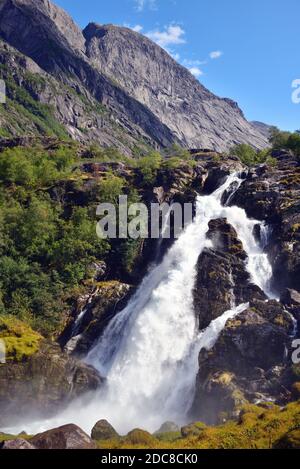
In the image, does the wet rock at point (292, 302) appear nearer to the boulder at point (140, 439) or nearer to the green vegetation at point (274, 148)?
the boulder at point (140, 439)

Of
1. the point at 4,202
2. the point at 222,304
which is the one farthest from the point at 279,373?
the point at 4,202

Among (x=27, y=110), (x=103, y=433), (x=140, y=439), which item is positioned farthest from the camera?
(x=27, y=110)

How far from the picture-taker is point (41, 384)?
1355 inches

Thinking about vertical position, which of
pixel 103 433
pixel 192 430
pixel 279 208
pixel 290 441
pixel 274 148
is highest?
pixel 274 148

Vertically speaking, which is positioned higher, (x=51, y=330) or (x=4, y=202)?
(x=4, y=202)

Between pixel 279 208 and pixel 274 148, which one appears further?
pixel 274 148

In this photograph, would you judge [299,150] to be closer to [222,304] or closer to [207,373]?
[222,304]

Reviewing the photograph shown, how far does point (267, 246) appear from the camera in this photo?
47938 millimetres

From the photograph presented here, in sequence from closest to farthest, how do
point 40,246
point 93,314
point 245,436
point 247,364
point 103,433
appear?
point 245,436 → point 103,433 → point 247,364 → point 93,314 → point 40,246

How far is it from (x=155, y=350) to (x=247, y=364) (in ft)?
28.9

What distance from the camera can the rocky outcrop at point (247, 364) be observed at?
30.0m

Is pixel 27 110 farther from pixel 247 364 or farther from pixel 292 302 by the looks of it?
pixel 247 364

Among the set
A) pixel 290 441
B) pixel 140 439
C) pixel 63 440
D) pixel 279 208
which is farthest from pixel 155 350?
pixel 279 208
